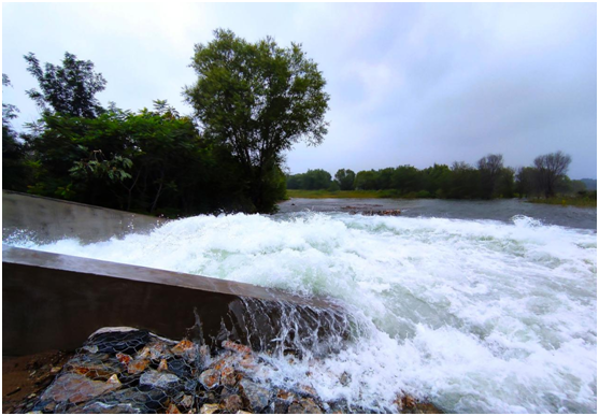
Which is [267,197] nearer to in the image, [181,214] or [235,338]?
[181,214]

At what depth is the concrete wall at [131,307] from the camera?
169cm

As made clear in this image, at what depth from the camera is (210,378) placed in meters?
1.61

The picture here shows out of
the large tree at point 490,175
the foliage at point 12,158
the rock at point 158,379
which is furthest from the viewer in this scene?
the large tree at point 490,175

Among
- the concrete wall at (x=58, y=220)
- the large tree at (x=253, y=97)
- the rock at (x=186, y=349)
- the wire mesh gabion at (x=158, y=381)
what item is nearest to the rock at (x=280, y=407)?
the wire mesh gabion at (x=158, y=381)

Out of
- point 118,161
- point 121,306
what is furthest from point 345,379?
point 118,161

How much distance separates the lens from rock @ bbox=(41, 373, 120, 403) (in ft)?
4.44

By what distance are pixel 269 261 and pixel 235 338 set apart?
1196mm

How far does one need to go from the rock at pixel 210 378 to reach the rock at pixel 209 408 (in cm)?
13

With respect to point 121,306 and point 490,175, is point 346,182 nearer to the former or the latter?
point 490,175

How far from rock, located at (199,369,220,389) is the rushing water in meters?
0.38

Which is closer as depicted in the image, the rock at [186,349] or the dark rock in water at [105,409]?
the dark rock in water at [105,409]

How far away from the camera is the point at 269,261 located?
3.08m

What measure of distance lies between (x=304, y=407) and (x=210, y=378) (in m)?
0.63

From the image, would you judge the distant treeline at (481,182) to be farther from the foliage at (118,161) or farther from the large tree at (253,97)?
the foliage at (118,161)
